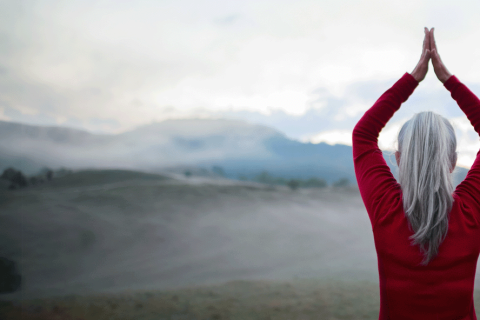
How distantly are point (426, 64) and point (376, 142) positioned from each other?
346mm

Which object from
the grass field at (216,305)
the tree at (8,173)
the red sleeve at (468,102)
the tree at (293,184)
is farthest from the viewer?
the tree at (293,184)

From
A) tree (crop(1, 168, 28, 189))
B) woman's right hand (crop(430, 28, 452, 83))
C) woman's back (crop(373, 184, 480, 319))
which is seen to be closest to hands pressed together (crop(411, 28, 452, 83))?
woman's right hand (crop(430, 28, 452, 83))

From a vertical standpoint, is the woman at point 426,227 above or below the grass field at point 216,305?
above

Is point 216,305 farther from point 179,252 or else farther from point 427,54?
point 427,54

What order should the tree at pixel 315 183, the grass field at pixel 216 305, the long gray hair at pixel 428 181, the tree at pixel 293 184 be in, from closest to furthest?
the long gray hair at pixel 428 181
the grass field at pixel 216 305
the tree at pixel 293 184
the tree at pixel 315 183

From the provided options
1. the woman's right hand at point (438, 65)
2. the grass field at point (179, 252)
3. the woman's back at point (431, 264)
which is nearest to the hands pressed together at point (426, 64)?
the woman's right hand at point (438, 65)

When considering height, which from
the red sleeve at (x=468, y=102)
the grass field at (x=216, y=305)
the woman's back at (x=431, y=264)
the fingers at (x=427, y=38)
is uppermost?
the fingers at (x=427, y=38)

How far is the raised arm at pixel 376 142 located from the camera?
0.73 m

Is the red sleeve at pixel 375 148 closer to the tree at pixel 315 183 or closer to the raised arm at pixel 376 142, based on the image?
the raised arm at pixel 376 142

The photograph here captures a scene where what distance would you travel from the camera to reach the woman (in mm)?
661

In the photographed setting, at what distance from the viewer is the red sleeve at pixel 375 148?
0.73 m

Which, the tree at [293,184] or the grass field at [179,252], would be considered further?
the tree at [293,184]

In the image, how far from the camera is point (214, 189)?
8.77m

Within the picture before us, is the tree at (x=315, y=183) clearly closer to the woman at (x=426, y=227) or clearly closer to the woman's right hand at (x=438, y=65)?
the woman's right hand at (x=438, y=65)
